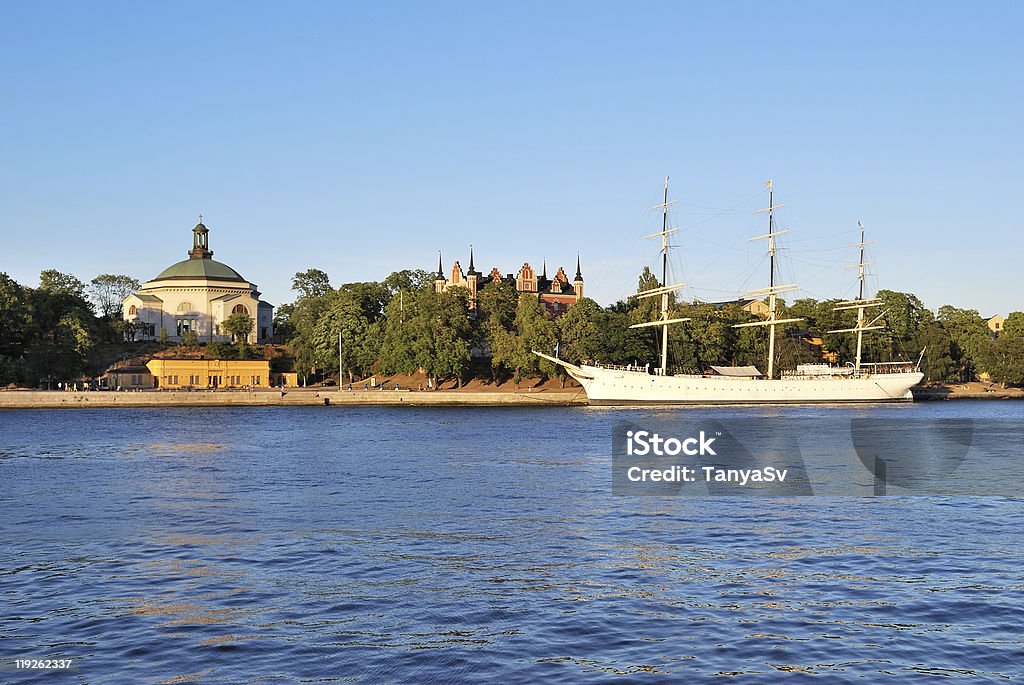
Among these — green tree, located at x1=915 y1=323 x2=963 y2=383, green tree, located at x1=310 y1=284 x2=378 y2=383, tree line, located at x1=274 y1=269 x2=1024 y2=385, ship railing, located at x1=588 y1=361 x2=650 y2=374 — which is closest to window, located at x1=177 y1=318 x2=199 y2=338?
tree line, located at x1=274 y1=269 x2=1024 y2=385

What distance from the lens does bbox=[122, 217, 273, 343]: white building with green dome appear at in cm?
15412

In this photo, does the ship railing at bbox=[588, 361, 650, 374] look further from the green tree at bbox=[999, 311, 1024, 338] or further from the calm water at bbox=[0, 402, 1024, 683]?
the calm water at bbox=[0, 402, 1024, 683]

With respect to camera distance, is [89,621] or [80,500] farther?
[80,500]

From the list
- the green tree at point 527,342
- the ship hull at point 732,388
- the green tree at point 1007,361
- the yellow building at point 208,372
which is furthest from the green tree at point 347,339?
the green tree at point 1007,361

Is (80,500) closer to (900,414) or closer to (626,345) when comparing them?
(900,414)

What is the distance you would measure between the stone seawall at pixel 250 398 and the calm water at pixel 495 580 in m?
62.6

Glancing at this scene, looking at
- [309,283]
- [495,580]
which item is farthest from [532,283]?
[495,580]

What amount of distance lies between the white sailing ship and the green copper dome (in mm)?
69994

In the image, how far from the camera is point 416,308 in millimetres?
111688

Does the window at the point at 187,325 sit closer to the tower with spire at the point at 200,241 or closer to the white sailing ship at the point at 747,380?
the tower with spire at the point at 200,241

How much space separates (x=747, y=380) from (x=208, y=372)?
5959 cm

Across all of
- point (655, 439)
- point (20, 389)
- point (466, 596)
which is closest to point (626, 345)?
point (655, 439)

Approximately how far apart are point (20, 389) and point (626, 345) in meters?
61.7

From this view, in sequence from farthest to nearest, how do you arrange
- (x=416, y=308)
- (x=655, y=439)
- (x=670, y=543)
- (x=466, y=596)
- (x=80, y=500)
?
(x=416, y=308) < (x=655, y=439) < (x=80, y=500) < (x=670, y=543) < (x=466, y=596)
